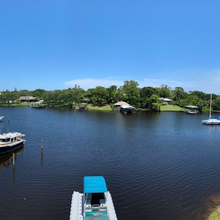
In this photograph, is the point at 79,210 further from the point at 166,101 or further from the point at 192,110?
the point at 166,101

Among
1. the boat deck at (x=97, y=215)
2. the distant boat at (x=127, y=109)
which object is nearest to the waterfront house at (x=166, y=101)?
the distant boat at (x=127, y=109)

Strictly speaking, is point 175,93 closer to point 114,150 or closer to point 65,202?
point 114,150

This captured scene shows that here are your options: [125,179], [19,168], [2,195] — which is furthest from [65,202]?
[19,168]

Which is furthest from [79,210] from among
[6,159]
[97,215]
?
[6,159]

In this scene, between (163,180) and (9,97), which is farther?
(9,97)

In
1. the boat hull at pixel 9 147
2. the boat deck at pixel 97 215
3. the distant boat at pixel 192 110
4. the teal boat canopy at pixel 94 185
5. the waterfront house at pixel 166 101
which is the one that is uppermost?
the waterfront house at pixel 166 101

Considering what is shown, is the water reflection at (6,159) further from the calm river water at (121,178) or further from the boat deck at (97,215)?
the boat deck at (97,215)

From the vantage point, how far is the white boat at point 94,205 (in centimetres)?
1692

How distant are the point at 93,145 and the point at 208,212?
27652 mm

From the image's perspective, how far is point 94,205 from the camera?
17.4 m

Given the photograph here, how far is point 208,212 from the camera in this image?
1967 cm

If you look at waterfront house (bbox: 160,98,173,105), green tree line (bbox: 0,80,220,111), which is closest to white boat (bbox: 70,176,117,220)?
green tree line (bbox: 0,80,220,111)

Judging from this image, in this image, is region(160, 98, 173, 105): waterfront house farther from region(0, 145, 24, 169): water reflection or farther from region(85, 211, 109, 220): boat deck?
region(85, 211, 109, 220): boat deck

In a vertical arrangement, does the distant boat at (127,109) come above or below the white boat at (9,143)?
above
